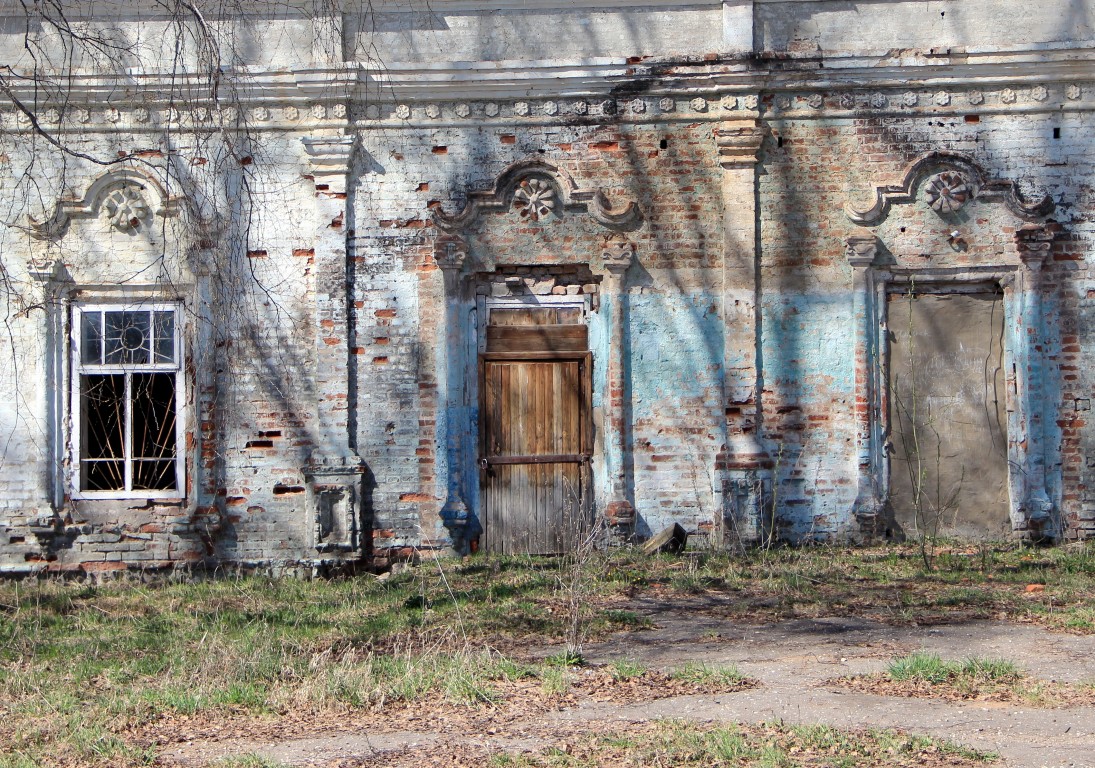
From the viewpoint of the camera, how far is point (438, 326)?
30.5ft

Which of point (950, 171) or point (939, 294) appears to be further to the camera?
point (939, 294)

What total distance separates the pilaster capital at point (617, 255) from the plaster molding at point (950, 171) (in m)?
1.75

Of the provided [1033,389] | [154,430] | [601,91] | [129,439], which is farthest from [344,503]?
[1033,389]

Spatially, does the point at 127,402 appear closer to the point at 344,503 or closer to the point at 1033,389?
the point at 344,503

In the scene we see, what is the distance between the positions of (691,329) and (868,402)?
1.51 meters

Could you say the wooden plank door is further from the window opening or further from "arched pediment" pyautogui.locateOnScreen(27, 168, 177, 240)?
"arched pediment" pyautogui.locateOnScreen(27, 168, 177, 240)

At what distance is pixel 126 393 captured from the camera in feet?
30.8

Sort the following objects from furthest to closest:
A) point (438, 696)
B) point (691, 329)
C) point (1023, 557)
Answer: point (691, 329)
point (1023, 557)
point (438, 696)

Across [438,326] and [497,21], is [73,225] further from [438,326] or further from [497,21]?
[497,21]

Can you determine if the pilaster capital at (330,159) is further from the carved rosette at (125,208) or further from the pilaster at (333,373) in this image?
the carved rosette at (125,208)

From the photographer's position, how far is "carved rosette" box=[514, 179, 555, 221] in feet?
30.5

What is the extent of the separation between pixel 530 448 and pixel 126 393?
130 inches

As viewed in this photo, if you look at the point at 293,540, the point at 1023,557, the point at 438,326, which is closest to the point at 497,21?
the point at 438,326

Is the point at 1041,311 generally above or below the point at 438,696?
above
